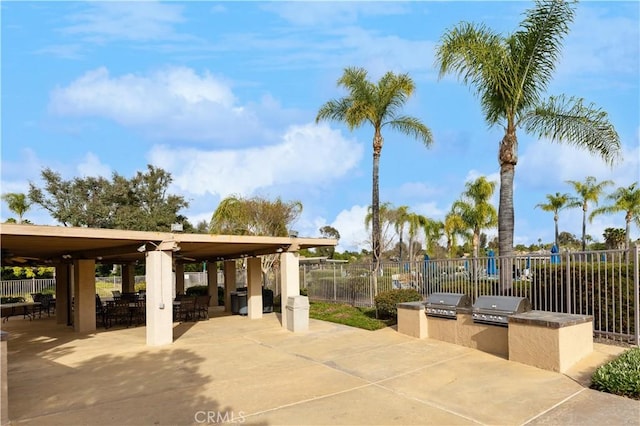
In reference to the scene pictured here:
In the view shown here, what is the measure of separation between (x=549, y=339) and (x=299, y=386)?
4.48m

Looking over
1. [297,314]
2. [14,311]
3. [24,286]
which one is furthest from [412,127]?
[24,286]

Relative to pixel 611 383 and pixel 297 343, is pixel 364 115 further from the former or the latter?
pixel 611 383

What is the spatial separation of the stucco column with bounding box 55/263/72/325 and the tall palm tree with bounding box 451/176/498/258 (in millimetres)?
27906

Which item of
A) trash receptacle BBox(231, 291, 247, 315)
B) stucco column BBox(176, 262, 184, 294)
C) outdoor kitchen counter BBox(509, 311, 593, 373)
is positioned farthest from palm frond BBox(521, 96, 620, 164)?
stucco column BBox(176, 262, 184, 294)

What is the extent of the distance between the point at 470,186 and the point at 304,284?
65.2ft

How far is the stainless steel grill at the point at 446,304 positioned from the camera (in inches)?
406

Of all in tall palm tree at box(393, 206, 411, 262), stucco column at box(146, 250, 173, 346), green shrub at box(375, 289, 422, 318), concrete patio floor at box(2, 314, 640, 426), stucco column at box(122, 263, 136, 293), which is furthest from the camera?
tall palm tree at box(393, 206, 411, 262)

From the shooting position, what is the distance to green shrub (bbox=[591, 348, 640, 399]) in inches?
245

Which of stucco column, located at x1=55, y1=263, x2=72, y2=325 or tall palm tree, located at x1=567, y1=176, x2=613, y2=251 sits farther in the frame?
tall palm tree, located at x1=567, y1=176, x2=613, y2=251

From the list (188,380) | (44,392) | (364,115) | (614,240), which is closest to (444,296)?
(188,380)

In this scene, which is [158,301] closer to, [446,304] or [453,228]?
[446,304]

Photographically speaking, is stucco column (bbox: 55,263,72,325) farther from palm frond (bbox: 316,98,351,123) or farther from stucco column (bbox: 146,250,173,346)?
palm frond (bbox: 316,98,351,123)

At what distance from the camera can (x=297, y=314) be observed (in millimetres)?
12961

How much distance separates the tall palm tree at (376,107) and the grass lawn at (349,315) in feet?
8.35
